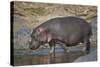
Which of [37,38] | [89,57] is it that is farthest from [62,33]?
[89,57]

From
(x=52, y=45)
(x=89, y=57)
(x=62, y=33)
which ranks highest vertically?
(x=62, y=33)

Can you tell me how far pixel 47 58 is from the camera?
97.3 inches

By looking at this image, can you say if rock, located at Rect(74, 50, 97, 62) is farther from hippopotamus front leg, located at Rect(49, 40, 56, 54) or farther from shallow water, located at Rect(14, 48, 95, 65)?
hippopotamus front leg, located at Rect(49, 40, 56, 54)

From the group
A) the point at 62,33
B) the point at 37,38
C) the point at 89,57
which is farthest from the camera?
the point at 89,57

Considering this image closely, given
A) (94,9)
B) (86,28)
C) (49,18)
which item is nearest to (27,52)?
(49,18)

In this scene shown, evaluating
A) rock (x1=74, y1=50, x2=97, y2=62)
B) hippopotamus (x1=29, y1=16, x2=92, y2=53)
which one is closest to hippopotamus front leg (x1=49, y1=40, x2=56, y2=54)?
hippopotamus (x1=29, y1=16, x2=92, y2=53)

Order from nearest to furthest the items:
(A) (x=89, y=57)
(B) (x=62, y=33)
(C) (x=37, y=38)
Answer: (C) (x=37, y=38) < (B) (x=62, y=33) < (A) (x=89, y=57)

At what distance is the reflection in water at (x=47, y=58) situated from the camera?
2342 millimetres

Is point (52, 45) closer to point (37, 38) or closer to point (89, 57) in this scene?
point (37, 38)

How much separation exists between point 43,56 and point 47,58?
64 mm

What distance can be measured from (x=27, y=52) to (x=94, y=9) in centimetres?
118

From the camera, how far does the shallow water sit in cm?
234

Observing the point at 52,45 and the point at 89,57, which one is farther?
the point at 89,57

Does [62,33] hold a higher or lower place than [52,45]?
higher
